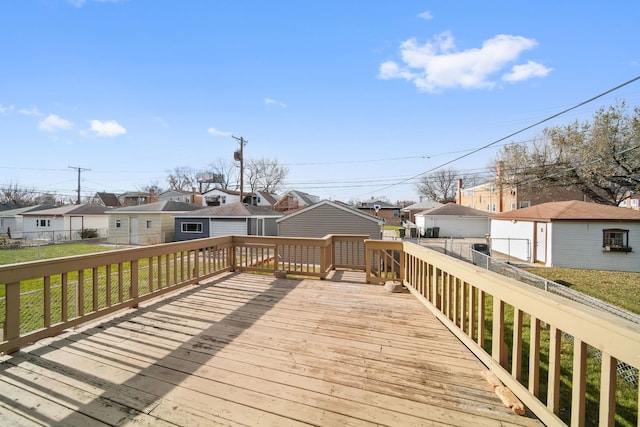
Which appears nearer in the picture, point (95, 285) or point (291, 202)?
point (95, 285)

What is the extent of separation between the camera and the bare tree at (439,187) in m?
49.0

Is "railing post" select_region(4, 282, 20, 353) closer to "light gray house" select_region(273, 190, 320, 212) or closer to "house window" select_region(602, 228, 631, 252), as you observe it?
"house window" select_region(602, 228, 631, 252)

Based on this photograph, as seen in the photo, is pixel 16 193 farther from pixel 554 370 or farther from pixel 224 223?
pixel 554 370

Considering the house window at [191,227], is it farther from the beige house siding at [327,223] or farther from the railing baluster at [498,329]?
the railing baluster at [498,329]

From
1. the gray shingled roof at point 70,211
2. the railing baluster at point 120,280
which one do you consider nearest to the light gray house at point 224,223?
the gray shingled roof at point 70,211

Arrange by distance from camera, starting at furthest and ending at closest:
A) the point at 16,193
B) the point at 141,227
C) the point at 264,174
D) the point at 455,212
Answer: the point at 16,193 → the point at 264,174 → the point at 455,212 → the point at 141,227

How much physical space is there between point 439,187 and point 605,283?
137 ft

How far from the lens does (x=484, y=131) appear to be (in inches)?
614

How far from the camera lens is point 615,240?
44.2 ft

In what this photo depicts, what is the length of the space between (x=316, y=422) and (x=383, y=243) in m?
3.54

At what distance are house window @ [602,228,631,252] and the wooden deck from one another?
51.9 ft

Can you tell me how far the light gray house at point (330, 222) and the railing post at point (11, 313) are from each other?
41.5ft

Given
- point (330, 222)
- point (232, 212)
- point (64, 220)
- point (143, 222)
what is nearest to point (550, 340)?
point (330, 222)

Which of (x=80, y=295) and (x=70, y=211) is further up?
(x=70, y=211)
